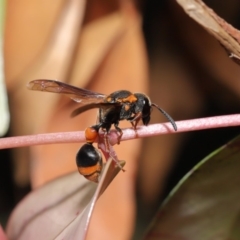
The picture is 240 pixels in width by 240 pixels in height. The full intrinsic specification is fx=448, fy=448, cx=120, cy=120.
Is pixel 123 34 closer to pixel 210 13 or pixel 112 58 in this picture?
pixel 112 58

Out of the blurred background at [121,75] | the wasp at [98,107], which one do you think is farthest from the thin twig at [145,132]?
the blurred background at [121,75]

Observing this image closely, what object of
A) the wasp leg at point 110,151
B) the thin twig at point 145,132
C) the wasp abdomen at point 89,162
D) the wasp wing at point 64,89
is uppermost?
the wasp wing at point 64,89

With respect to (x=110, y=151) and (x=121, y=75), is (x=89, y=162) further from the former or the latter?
(x=121, y=75)

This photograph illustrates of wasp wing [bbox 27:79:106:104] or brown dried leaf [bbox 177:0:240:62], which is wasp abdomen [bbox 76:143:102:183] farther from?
brown dried leaf [bbox 177:0:240:62]

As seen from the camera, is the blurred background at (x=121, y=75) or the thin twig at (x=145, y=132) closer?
the thin twig at (x=145, y=132)

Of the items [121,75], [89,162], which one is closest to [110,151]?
[89,162]

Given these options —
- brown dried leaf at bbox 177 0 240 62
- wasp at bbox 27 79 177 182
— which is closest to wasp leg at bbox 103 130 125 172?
wasp at bbox 27 79 177 182

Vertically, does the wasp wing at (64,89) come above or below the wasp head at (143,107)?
above

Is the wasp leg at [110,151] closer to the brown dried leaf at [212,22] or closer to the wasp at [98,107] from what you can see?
the wasp at [98,107]
